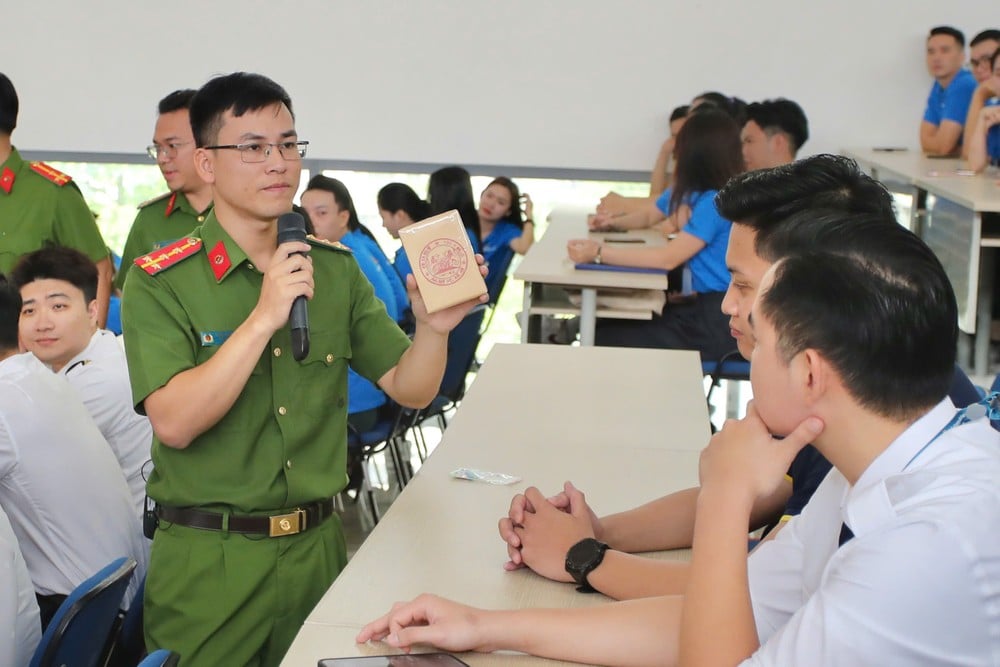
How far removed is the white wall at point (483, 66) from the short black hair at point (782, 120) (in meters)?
0.73

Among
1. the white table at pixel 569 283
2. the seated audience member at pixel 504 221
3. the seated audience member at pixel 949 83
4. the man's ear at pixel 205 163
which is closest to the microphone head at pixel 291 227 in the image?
the man's ear at pixel 205 163

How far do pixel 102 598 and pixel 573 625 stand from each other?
86 centimetres

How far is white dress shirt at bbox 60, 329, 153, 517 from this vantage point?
2738 mm

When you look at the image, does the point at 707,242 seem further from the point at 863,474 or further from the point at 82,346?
the point at 863,474

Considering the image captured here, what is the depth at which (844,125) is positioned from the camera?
6449mm

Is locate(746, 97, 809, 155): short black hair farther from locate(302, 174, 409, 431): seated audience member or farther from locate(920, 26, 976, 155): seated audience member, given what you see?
locate(302, 174, 409, 431): seated audience member

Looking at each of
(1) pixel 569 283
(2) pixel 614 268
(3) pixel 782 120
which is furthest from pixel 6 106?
(3) pixel 782 120

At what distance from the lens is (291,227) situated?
1.84 metres

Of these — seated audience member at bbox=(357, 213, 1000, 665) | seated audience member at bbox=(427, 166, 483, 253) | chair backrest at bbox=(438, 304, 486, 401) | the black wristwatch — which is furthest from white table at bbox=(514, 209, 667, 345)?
seated audience member at bbox=(357, 213, 1000, 665)

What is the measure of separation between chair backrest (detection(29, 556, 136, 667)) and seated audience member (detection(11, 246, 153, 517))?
770 millimetres

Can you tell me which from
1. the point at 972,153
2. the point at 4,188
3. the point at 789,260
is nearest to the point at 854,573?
the point at 789,260

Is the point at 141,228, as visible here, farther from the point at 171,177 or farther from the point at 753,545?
the point at 753,545

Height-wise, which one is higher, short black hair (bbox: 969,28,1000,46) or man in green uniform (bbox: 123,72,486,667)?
short black hair (bbox: 969,28,1000,46)

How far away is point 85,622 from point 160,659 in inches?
Answer: 14.3
